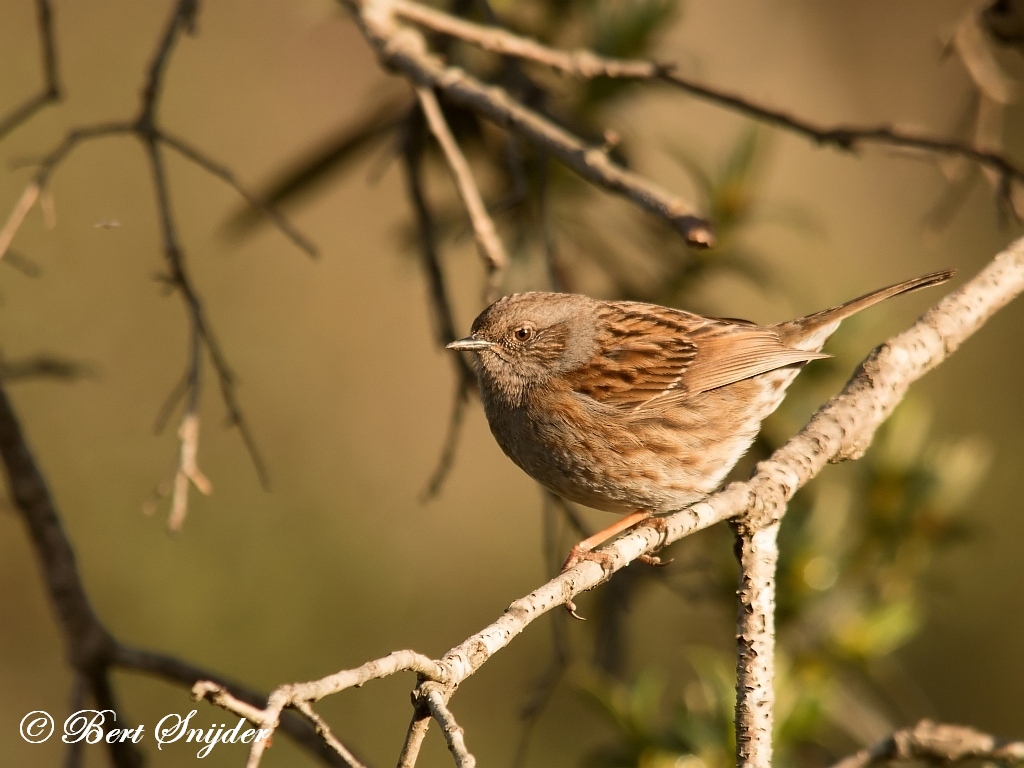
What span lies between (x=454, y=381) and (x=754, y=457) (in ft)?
9.69

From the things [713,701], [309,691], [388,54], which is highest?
[388,54]

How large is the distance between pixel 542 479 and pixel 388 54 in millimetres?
1550

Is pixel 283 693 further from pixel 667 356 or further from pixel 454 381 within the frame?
pixel 454 381

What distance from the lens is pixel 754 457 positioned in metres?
5.20

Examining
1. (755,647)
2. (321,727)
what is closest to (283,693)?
(321,727)

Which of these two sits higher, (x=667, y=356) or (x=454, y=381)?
(x=454, y=381)

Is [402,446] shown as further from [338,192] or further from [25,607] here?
[25,607]

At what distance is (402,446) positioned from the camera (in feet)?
29.6

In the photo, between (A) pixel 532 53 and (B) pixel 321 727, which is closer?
(B) pixel 321 727

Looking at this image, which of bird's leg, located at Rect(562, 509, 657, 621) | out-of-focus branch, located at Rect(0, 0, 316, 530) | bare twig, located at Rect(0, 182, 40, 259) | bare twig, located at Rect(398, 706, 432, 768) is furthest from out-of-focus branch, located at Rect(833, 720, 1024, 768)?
bare twig, located at Rect(0, 182, 40, 259)

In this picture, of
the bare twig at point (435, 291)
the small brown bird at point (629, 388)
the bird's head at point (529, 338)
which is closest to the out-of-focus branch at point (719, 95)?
the small brown bird at point (629, 388)

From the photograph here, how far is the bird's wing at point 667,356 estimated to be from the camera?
Result: 417 cm

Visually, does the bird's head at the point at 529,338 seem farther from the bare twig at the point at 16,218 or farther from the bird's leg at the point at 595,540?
the bare twig at the point at 16,218

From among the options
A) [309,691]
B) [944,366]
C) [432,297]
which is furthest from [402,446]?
[309,691]
